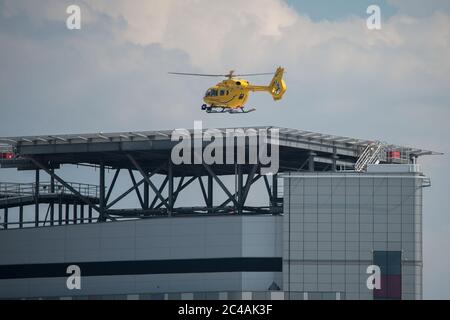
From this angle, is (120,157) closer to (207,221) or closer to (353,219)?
(207,221)

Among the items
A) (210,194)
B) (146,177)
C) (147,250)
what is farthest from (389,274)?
(210,194)

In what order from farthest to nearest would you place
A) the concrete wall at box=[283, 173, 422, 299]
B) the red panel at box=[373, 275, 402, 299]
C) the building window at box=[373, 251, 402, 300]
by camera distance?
1. the concrete wall at box=[283, 173, 422, 299]
2. the building window at box=[373, 251, 402, 300]
3. the red panel at box=[373, 275, 402, 299]

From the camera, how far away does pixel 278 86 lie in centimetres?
16525

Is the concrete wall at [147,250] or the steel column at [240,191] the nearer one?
the concrete wall at [147,250]

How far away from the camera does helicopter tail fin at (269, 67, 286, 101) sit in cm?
16488

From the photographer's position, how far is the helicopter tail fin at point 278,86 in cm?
16488

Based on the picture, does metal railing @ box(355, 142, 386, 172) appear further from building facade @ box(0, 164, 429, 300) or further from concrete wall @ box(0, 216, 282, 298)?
concrete wall @ box(0, 216, 282, 298)

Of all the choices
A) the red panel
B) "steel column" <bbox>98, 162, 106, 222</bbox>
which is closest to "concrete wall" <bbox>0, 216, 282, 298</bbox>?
"steel column" <bbox>98, 162, 106, 222</bbox>

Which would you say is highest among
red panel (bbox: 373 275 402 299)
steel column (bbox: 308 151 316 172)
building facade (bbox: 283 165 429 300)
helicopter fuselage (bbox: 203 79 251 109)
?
helicopter fuselage (bbox: 203 79 251 109)

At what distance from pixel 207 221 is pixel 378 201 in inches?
811

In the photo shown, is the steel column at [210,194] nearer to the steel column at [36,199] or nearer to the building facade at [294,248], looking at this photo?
the building facade at [294,248]

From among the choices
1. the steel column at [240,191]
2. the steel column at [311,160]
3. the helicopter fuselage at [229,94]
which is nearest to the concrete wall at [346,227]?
the steel column at [311,160]

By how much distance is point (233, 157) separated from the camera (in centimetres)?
16800
